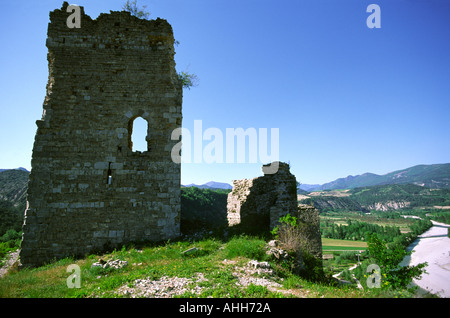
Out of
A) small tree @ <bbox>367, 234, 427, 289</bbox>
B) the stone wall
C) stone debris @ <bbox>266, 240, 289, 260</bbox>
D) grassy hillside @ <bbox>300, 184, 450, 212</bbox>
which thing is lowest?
grassy hillside @ <bbox>300, 184, 450, 212</bbox>

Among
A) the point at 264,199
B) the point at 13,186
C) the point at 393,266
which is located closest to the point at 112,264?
the point at 264,199

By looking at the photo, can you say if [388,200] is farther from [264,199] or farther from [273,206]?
[273,206]

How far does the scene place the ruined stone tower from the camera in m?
8.23

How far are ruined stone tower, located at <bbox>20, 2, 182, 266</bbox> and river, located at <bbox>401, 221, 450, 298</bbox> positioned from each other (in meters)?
36.6

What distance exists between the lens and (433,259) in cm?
4950

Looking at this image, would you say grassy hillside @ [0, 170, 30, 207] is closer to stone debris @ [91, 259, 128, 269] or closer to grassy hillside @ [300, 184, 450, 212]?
stone debris @ [91, 259, 128, 269]

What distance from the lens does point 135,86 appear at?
362 inches

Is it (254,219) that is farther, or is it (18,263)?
(254,219)

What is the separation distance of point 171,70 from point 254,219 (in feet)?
23.9

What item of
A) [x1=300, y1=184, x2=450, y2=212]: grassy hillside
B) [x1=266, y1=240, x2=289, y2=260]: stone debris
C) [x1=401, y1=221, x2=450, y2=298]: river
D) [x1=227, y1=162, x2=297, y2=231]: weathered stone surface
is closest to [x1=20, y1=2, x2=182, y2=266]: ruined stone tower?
[x1=227, y1=162, x2=297, y2=231]: weathered stone surface

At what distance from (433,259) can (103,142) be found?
6822 cm

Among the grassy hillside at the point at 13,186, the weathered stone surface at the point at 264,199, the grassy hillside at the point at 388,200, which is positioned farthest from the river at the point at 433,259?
the grassy hillside at the point at 388,200
